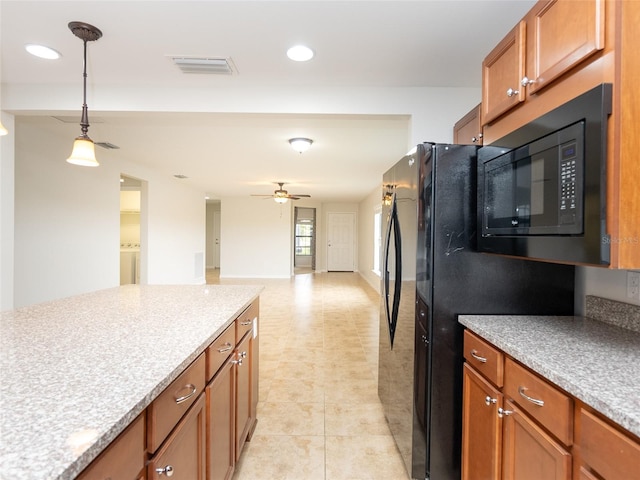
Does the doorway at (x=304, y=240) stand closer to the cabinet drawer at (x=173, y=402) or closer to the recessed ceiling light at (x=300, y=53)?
the recessed ceiling light at (x=300, y=53)

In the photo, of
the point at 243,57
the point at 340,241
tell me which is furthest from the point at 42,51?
the point at 340,241

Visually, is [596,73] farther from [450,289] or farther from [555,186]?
[450,289]

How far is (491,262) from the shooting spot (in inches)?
64.9

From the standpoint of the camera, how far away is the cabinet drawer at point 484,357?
1.27 m

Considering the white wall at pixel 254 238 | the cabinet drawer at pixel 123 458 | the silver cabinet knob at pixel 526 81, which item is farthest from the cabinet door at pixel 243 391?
the white wall at pixel 254 238

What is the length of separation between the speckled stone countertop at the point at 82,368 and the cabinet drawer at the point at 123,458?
1.7 inches

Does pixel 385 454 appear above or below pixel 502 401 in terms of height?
below

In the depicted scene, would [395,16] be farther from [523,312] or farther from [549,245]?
[523,312]

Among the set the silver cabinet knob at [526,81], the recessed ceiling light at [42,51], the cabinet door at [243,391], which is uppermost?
the recessed ceiling light at [42,51]

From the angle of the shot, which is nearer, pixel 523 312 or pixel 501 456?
pixel 501 456

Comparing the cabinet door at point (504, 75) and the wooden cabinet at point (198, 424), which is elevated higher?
the cabinet door at point (504, 75)

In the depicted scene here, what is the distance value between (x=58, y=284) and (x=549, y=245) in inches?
179

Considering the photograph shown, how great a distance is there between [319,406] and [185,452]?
157 centimetres

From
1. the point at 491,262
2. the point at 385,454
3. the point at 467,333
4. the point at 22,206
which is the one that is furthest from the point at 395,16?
the point at 22,206
